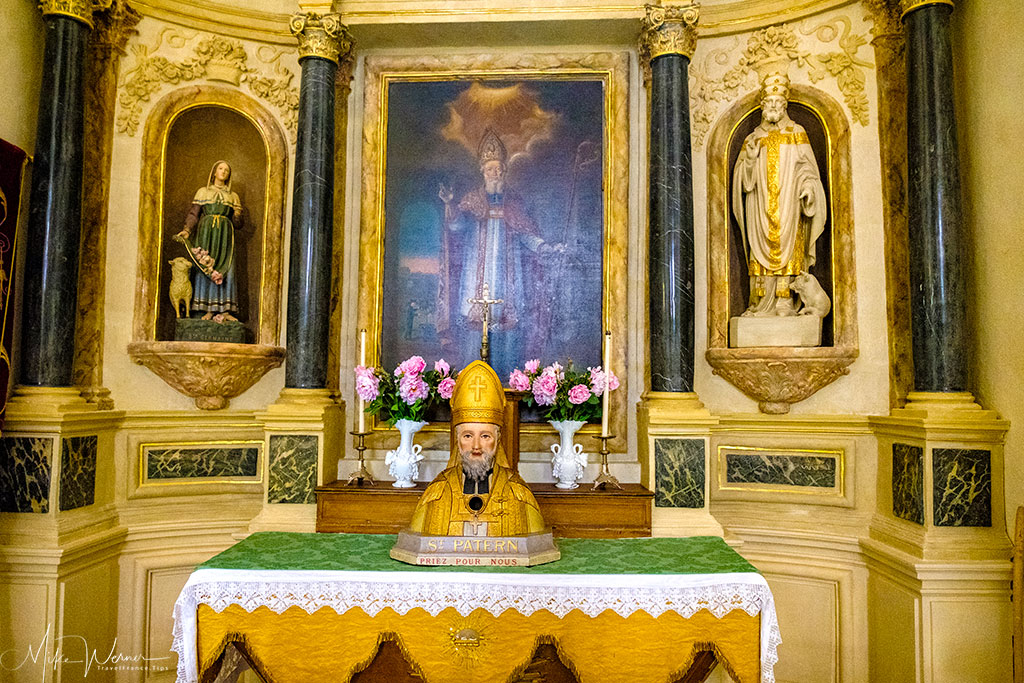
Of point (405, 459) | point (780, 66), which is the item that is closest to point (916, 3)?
point (780, 66)

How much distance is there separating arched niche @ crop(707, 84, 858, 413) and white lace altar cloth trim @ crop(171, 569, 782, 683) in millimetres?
2164

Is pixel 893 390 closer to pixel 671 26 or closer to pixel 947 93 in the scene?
pixel 947 93

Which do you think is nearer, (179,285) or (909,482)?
(909,482)

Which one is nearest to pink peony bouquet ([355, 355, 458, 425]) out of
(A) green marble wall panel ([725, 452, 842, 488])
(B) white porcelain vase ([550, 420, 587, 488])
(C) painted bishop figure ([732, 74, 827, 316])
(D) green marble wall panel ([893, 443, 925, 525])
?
(B) white porcelain vase ([550, 420, 587, 488])

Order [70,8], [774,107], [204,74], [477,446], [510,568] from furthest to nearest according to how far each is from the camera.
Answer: [204,74] < [774,107] < [70,8] < [477,446] < [510,568]

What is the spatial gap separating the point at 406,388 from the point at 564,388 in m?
1.10

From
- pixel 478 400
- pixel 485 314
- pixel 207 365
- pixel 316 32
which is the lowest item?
pixel 478 400

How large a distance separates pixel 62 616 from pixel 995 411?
6.05 m

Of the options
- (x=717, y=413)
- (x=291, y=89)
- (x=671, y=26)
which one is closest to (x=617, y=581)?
(x=717, y=413)

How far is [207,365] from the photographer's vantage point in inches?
214

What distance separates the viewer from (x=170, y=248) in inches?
222

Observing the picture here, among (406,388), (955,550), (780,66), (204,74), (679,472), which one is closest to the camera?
(955,550)

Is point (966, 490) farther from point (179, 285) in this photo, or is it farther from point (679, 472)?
point (179, 285)

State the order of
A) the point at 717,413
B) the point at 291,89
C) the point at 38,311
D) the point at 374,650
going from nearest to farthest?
the point at 374,650
the point at 38,311
the point at 717,413
the point at 291,89
